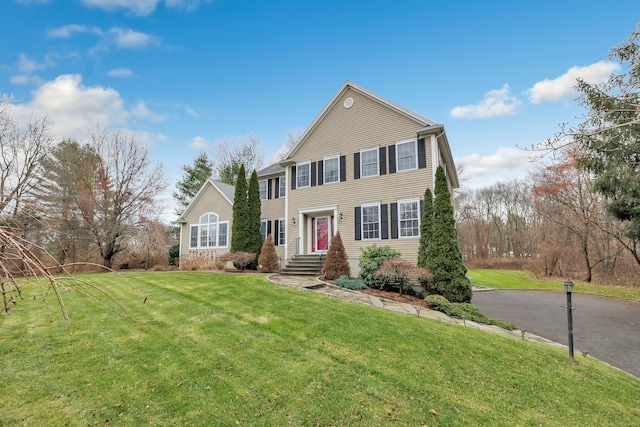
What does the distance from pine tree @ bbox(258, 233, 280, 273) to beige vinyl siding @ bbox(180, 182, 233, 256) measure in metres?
4.62

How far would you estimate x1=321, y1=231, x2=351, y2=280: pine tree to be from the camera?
1163 cm

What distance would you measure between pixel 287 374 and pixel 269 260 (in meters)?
10.3

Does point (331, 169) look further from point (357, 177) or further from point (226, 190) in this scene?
point (226, 190)

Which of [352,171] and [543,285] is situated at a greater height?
[352,171]

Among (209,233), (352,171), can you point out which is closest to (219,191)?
(209,233)

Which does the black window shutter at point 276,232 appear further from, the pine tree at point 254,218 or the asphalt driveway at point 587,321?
the asphalt driveway at point 587,321

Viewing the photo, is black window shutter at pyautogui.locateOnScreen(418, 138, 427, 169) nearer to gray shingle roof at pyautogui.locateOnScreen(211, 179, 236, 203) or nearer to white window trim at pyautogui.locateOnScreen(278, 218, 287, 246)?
white window trim at pyautogui.locateOnScreen(278, 218, 287, 246)

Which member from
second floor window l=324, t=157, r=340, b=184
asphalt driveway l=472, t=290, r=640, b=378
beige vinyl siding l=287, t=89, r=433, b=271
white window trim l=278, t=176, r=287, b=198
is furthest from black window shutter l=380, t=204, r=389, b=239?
white window trim l=278, t=176, r=287, b=198

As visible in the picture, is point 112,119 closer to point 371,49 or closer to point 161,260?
point 161,260

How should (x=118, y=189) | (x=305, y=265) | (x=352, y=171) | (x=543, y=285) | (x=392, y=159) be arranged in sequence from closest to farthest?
(x=392, y=159)
(x=305, y=265)
(x=352, y=171)
(x=543, y=285)
(x=118, y=189)

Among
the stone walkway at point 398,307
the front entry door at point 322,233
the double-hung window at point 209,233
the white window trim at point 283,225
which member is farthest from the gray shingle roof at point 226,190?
the stone walkway at point 398,307

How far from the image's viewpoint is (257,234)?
53.6 feet

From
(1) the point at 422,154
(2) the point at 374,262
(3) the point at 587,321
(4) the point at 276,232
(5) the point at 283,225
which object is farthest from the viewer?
(4) the point at 276,232

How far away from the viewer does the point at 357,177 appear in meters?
13.6
